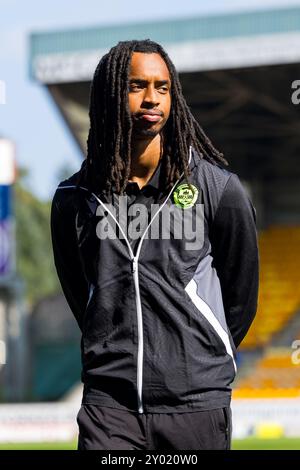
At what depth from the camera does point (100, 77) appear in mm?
3736

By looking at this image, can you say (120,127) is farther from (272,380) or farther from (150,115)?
(272,380)

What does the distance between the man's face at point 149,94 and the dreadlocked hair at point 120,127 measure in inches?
0.9

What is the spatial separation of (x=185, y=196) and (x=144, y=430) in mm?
721

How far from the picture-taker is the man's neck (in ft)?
12.1

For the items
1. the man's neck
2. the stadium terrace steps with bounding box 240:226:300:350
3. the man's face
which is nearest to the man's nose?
the man's face

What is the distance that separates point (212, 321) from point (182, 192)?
16.0 inches

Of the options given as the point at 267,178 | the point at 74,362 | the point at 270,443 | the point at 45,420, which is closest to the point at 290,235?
the point at 267,178

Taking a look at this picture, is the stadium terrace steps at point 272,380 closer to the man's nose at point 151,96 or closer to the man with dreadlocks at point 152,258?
the man with dreadlocks at point 152,258

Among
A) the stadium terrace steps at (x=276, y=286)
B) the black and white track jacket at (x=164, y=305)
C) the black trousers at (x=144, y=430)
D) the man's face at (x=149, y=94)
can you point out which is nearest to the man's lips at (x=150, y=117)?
the man's face at (x=149, y=94)

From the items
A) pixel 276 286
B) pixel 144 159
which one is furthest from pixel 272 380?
pixel 144 159

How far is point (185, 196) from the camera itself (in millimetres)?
3645

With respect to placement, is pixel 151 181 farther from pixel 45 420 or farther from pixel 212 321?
pixel 45 420

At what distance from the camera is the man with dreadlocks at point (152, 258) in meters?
3.52
